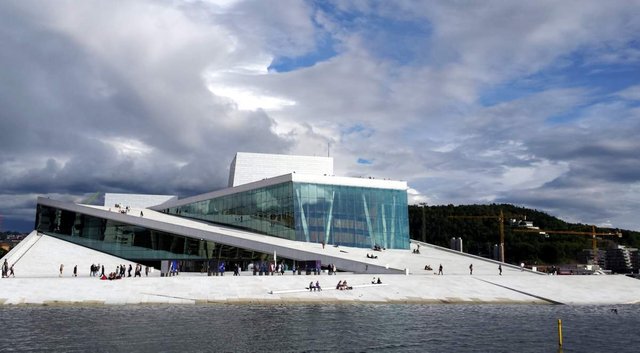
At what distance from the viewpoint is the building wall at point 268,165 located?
205 ft

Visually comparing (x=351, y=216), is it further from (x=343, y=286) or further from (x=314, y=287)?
(x=314, y=287)

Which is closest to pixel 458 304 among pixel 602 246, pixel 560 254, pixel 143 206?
pixel 143 206

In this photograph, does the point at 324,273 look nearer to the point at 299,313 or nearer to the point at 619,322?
the point at 299,313

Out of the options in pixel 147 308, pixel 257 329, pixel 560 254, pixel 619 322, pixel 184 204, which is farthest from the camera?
pixel 560 254

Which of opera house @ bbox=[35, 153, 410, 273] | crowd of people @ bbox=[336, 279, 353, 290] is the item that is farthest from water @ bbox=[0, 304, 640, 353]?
opera house @ bbox=[35, 153, 410, 273]

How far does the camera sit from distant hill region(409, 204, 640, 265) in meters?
124

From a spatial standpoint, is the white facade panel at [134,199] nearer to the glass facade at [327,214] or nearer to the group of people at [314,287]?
the glass facade at [327,214]

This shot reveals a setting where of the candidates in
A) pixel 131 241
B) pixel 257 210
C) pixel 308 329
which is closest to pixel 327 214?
pixel 257 210

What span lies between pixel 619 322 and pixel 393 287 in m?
13.0

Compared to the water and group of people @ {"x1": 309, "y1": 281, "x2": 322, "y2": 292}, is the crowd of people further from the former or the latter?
the water

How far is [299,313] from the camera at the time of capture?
2723 centimetres

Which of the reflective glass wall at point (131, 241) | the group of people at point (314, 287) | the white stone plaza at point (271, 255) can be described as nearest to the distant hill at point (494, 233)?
the white stone plaza at point (271, 255)

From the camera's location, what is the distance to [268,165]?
64.7 meters

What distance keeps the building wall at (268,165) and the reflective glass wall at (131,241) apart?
1515 centimetres
